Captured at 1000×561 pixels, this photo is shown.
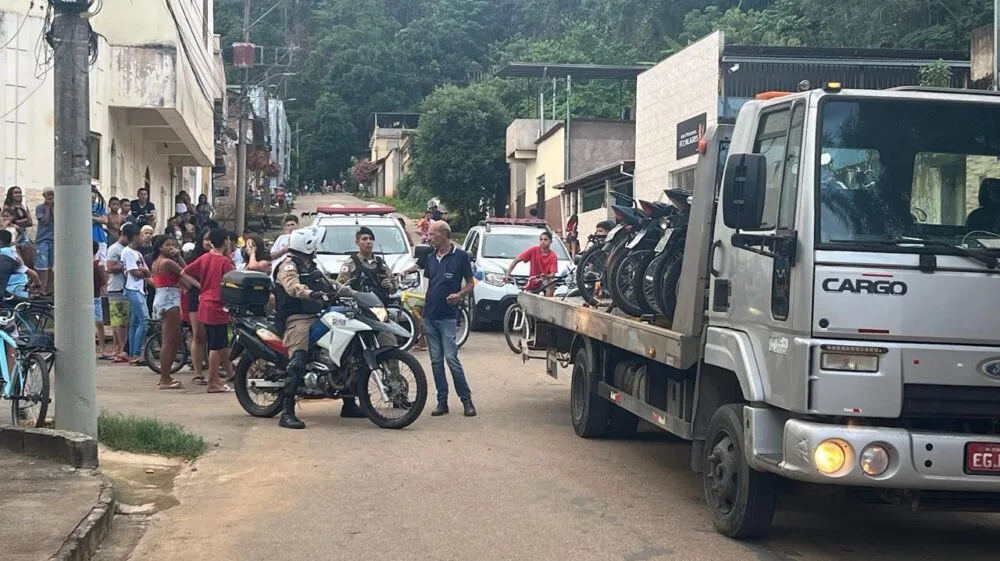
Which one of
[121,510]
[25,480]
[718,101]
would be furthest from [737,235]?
[718,101]

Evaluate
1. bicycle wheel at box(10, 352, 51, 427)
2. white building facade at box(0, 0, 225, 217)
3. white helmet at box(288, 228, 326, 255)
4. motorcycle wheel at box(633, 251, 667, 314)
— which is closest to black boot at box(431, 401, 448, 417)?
white helmet at box(288, 228, 326, 255)

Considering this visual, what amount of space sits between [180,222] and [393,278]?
285 inches

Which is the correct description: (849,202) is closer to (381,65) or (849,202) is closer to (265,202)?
(265,202)

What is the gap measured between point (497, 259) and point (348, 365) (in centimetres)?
904

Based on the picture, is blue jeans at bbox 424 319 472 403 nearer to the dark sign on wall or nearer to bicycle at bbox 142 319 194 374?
bicycle at bbox 142 319 194 374

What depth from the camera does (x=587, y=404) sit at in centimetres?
970

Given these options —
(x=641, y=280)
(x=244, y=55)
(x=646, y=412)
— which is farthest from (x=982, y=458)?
(x=244, y=55)

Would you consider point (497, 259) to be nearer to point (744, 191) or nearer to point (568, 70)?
point (744, 191)

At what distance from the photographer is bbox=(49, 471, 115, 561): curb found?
5.57 m

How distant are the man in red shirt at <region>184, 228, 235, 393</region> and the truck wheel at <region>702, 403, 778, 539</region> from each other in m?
6.67

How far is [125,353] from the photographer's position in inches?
579

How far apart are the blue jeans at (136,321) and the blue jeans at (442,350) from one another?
463cm

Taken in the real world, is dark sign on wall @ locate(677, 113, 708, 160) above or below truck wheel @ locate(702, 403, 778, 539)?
above

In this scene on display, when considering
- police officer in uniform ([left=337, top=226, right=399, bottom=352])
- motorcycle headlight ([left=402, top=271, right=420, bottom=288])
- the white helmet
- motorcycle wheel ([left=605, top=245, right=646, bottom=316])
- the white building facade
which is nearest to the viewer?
motorcycle wheel ([left=605, top=245, right=646, bottom=316])
